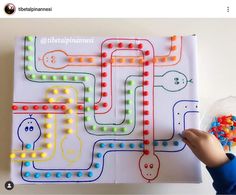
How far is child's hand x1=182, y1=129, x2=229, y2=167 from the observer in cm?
74

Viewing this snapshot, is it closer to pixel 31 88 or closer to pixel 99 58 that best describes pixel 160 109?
pixel 99 58

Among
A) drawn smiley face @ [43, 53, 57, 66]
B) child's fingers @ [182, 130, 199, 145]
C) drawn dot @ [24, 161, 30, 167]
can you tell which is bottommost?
drawn dot @ [24, 161, 30, 167]

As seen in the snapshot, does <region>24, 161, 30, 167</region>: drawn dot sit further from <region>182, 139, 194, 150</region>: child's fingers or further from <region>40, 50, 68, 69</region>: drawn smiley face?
<region>182, 139, 194, 150</region>: child's fingers

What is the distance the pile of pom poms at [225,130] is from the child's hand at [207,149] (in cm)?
13

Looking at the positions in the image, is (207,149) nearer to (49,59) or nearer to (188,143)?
(188,143)

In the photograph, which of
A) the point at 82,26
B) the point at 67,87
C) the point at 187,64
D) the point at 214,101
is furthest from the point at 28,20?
the point at 214,101

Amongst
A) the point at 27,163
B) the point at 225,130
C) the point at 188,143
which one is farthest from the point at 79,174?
the point at 225,130

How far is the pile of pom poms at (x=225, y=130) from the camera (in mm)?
870

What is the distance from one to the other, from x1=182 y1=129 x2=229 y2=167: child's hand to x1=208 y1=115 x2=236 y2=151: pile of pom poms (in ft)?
0.41

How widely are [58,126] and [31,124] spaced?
0.23 feet

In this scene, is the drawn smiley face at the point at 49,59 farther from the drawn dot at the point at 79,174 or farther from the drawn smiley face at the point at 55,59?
the drawn dot at the point at 79,174

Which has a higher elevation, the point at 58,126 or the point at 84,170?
the point at 58,126

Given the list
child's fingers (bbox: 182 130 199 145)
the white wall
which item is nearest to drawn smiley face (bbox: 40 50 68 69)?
the white wall

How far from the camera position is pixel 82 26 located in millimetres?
937
